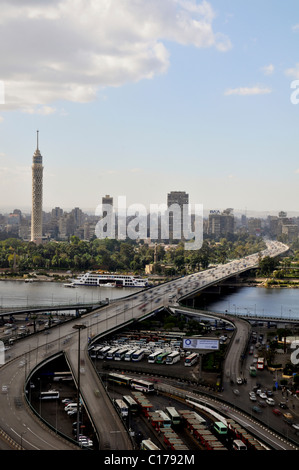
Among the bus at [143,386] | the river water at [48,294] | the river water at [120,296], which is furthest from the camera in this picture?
the river water at [48,294]

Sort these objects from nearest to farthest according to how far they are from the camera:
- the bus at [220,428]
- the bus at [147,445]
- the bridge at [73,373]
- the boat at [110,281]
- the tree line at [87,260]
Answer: the bridge at [73,373]
the bus at [147,445]
the bus at [220,428]
the boat at [110,281]
the tree line at [87,260]

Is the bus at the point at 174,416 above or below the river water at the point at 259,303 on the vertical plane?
above

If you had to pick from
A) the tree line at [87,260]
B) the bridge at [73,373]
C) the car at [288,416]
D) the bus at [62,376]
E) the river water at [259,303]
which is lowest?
the river water at [259,303]

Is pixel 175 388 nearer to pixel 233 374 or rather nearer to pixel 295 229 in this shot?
pixel 233 374

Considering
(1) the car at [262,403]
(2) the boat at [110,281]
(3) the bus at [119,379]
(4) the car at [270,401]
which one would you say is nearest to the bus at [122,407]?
(3) the bus at [119,379]

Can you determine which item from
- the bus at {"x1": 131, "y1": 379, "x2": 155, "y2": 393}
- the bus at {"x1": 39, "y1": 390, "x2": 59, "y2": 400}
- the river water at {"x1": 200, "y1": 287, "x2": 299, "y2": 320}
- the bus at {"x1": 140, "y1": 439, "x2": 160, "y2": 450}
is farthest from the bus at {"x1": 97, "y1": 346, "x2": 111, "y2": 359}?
the river water at {"x1": 200, "y1": 287, "x2": 299, "y2": 320}

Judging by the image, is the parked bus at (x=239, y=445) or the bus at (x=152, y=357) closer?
the parked bus at (x=239, y=445)

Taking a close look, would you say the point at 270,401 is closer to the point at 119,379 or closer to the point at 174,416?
the point at 174,416

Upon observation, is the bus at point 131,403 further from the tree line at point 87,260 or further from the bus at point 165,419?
the tree line at point 87,260
